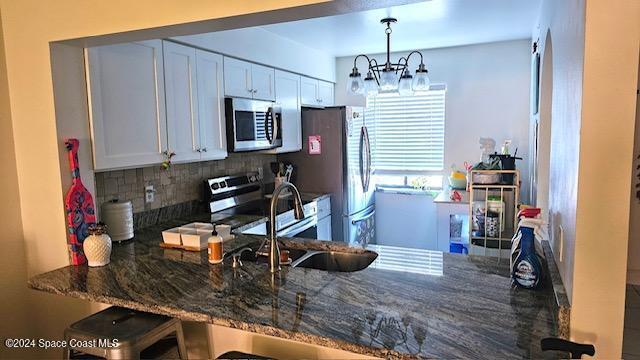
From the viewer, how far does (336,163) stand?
13.8ft

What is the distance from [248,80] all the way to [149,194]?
1164 millimetres

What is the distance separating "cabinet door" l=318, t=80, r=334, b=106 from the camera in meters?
4.71

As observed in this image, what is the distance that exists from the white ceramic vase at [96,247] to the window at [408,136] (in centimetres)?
354

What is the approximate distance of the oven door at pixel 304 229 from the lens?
3324 millimetres

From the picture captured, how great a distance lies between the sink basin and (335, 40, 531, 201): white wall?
2785 mm

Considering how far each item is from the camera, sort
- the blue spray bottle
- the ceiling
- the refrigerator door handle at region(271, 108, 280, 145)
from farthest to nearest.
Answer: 1. the refrigerator door handle at region(271, 108, 280, 145)
2. the ceiling
3. the blue spray bottle

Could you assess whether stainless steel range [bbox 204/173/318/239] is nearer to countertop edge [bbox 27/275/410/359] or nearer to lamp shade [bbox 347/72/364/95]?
lamp shade [bbox 347/72/364/95]

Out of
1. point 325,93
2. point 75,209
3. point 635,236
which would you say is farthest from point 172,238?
point 635,236

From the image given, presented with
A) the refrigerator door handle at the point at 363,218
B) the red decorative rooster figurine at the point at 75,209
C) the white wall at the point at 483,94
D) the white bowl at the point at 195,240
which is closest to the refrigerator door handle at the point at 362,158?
the refrigerator door handle at the point at 363,218

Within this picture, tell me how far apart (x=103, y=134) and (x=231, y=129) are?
103 centimetres

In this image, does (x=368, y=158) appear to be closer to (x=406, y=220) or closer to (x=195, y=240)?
(x=406, y=220)

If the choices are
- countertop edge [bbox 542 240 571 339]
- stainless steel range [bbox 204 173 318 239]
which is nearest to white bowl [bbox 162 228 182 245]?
stainless steel range [bbox 204 173 318 239]

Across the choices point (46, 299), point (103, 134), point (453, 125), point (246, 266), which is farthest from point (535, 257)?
point (453, 125)

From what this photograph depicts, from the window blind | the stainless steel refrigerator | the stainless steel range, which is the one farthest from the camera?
the window blind
